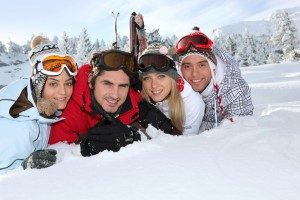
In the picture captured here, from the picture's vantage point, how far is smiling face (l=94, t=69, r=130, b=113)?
13.7 feet

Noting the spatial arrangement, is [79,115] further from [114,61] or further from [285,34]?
[285,34]

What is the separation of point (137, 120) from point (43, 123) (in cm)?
117

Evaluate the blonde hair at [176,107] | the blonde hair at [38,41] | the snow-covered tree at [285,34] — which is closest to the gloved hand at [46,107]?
the blonde hair at [38,41]

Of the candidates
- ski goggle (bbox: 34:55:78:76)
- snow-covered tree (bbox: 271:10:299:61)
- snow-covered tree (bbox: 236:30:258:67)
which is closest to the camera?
ski goggle (bbox: 34:55:78:76)

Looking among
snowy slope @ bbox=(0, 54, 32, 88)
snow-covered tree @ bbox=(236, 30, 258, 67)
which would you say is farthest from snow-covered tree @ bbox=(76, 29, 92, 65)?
snow-covered tree @ bbox=(236, 30, 258, 67)

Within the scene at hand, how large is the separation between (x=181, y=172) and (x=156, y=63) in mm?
2542

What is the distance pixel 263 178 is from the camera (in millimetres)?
2152

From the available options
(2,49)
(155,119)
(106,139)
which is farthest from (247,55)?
(2,49)

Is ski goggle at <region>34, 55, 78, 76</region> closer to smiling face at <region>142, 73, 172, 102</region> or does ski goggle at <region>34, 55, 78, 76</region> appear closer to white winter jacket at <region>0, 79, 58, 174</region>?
white winter jacket at <region>0, 79, 58, 174</region>

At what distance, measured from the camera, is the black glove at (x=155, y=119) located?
435cm

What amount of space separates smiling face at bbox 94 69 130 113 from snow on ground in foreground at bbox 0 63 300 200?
1.20 meters

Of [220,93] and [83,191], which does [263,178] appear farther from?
[220,93]

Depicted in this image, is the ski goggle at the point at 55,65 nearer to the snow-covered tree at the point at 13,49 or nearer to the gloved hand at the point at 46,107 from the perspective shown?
the gloved hand at the point at 46,107

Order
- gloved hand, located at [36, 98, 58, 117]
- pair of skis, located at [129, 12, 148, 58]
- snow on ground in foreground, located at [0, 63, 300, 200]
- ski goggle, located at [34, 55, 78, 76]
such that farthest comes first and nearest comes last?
pair of skis, located at [129, 12, 148, 58] < ski goggle, located at [34, 55, 78, 76] < gloved hand, located at [36, 98, 58, 117] < snow on ground in foreground, located at [0, 63, 300, 200]
